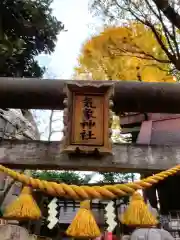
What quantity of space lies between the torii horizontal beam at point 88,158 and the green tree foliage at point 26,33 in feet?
16.9

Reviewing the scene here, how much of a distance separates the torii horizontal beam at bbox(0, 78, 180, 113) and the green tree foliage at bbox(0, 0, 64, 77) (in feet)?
15.9

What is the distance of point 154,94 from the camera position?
306 cm

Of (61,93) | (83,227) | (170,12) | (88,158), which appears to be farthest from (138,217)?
(170,12)

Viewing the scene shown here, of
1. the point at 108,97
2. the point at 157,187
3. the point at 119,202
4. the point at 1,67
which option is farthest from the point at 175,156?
the point at 1,67

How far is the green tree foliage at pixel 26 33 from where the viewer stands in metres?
8.13

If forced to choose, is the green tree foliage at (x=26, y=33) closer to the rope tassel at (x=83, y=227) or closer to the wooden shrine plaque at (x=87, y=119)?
the wooden shrine plaque at (x=87, y=119)

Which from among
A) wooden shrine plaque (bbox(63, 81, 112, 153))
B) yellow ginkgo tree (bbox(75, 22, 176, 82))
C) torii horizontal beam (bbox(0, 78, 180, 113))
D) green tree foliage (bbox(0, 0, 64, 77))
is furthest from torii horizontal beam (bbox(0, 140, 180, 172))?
yellow ginkgo tree (bbox(75, 22, 176, 82))

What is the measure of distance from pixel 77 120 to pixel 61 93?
0.36 meters

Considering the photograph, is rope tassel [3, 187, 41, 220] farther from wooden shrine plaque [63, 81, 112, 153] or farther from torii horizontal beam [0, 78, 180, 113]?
torii horizontal beam [0, 78, 180, 113]

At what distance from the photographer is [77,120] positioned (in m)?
2.91

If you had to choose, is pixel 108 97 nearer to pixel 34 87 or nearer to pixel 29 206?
pixel 34 87

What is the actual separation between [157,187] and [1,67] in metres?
5.03

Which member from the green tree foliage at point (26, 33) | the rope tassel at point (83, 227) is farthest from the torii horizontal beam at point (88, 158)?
the green tree foliage at point (26, 33)

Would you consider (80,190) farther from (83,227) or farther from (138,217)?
(138,217)
